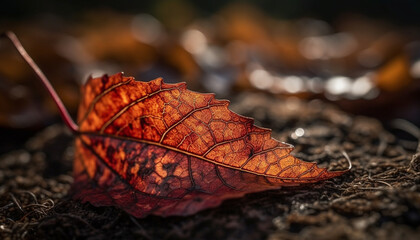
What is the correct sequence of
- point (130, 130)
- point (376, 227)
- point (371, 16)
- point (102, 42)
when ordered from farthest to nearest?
point (371, 16)
point (102, 42)
point (130, 130)
point (376, 227)

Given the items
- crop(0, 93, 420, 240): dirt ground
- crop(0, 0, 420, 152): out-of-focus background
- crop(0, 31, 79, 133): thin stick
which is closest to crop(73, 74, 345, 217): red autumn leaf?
crop(0, 93, 420, 240): dirt ground

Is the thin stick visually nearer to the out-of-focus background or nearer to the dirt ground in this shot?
the dirt ground

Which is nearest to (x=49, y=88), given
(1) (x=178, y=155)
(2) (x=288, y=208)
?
(1) (x=178, y=155)

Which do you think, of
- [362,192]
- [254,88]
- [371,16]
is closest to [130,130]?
[362,192]

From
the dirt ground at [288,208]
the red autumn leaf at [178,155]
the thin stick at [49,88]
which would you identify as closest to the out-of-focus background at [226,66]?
the dirt ground at [288,208]

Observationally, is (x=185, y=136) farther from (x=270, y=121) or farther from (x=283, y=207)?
(x=270, y=121)

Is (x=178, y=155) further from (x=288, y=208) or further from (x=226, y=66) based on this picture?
(x=226, y=66)

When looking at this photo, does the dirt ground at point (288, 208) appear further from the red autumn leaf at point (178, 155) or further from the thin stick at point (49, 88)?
the thin stick at point (49, 88)
